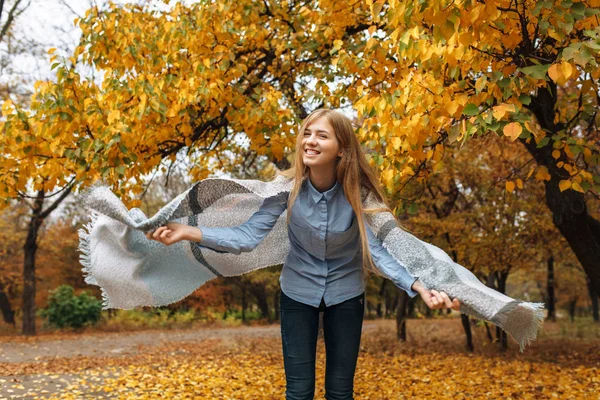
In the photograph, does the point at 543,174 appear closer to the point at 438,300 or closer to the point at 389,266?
the point at 389,266

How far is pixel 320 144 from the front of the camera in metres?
2.83

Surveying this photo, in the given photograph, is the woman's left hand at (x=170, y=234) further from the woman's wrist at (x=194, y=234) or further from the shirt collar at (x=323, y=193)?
the shirt collar at (x=323, y=193)

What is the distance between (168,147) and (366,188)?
13.1 feet

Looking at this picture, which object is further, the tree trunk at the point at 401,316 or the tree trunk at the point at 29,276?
the tree trunk at the point at 29,276

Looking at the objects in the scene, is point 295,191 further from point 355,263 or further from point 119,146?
point 119,146

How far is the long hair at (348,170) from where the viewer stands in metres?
2.87

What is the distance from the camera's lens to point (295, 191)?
291 centimetres

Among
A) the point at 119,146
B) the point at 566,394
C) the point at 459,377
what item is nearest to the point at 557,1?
the point at 119,146

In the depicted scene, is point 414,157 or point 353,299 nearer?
point 353,299

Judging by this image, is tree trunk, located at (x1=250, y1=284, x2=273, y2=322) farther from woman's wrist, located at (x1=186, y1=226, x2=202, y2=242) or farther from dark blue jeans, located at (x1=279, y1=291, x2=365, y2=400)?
woman's wrist, located at (x1=186, y1=226, x2=202, y2=242)

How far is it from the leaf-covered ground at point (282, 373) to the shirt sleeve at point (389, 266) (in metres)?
4.43

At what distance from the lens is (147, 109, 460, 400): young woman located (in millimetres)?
2783

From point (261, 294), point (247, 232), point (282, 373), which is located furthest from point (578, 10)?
point (261, 294)

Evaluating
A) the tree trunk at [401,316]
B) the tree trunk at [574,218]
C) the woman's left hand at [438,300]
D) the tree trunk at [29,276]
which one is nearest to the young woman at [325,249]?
the woman's left hand at [438,300]
